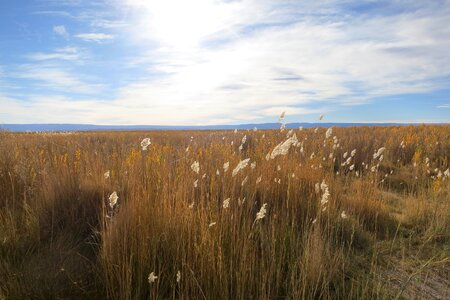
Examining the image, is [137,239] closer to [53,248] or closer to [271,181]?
[53,248]

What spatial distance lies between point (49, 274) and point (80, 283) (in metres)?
0.25

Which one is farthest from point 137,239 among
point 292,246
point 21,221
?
point 21,221

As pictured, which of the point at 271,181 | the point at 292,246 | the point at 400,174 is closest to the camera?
the point at 292,246

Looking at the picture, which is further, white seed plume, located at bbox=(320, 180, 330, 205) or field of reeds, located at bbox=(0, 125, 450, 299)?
white seed plume, located at bbox=(320, 180, 330, 205)

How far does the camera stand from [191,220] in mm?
2406

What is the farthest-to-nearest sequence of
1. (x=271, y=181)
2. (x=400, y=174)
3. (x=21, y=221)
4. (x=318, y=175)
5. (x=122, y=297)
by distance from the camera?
(x=400, y=174)
(x=318, y=175)
(x=271, y=181)
(x=21, y=221)
(x=122, y=297)

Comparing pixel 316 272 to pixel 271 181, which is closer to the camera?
pixel 316 272

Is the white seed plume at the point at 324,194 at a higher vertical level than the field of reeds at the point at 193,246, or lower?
higher

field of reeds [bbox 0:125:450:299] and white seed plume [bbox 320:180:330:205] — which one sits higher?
white seed plume [bbox 320:180:330:205]

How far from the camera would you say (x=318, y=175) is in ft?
14.5

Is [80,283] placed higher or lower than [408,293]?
higher

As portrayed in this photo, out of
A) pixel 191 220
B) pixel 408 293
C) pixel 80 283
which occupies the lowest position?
pixel 408 293

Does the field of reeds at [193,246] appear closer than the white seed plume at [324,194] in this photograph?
Yes

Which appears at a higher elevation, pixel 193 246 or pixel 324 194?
pixel 324 194
